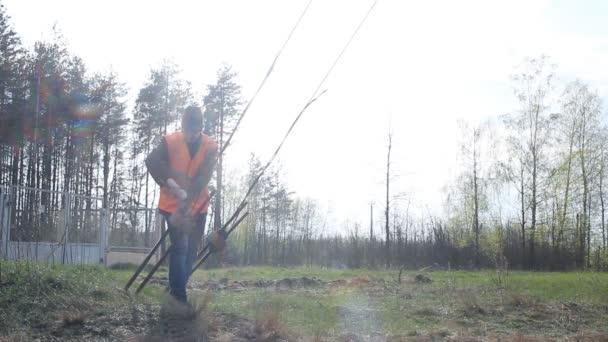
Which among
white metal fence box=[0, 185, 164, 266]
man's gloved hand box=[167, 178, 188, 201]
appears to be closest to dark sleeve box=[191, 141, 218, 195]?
man's gloved hand box=[167, 178, 188, 201]

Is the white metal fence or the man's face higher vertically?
the man's face

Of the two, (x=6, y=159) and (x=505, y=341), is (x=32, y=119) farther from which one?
(x=505, y=341)

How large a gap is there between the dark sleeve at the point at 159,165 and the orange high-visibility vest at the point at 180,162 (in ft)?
0.16

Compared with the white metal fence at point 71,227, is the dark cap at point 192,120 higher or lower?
higher

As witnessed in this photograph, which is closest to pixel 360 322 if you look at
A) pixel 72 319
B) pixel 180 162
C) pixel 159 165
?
pixel 180 162

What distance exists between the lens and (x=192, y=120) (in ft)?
17.9

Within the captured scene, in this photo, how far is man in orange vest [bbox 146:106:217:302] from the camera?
5.21m

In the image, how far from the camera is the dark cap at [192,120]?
5441 millimetres

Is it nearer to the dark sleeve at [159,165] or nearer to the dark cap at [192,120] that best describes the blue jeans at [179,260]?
the dark sleeve at [159,165]

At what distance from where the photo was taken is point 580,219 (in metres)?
41.2

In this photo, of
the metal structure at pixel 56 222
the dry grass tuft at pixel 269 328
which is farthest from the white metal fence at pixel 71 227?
the dry grass tuft at pixel 269 328

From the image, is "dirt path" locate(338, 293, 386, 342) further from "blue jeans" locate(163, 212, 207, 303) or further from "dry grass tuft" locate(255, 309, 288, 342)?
"blue jeans" locate(163, 212, 207, 303)

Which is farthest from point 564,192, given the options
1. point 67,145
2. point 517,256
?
point 67,145

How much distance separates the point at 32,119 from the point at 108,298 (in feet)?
90.0
